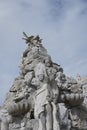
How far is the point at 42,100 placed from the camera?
11.2 m

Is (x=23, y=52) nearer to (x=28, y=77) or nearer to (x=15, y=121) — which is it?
(x=28, y=77)

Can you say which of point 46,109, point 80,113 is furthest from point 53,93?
point 80,113

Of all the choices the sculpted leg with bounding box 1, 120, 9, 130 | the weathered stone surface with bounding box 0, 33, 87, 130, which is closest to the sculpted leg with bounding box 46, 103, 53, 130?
the weathered stone surface with bounding box 0, 33, 87, 130

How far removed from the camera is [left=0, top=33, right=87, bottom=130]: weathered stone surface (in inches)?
438

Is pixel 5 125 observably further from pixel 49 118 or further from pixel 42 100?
pixel 49 118

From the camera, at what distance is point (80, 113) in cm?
1227

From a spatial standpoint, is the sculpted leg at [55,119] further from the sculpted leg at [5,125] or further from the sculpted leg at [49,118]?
the sculpted leg at [5,125]

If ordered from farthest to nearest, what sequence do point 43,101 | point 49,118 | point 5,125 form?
point 5,125
point 43,101
point 49,118

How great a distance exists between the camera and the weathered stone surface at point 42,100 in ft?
36.5

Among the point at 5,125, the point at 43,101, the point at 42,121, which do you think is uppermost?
the point at 43,101

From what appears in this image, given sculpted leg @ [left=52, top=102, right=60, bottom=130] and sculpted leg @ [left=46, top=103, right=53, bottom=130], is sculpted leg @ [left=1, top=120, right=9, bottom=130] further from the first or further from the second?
sculpted leg @ [left=52, top=102, right=60, bottom=130]

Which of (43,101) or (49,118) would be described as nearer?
(49,118)

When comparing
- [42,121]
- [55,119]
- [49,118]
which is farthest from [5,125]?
[55,119]

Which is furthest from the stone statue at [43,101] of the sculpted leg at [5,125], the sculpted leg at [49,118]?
the sculpted leg at [5,125]
